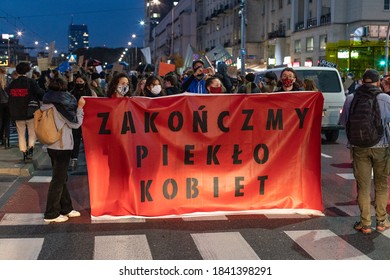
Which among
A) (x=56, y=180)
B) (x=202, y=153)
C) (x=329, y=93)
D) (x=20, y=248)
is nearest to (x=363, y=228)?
(x=202, y=153)

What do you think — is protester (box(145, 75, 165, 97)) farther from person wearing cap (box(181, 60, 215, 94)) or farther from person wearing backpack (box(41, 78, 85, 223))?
person wearing backpack (box(41, 78, 85, 223))

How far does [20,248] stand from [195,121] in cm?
245

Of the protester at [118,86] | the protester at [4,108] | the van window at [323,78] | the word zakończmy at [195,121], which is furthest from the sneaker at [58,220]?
the van window at [323,78]

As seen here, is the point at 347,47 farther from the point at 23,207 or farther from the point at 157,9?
the point at 157,9

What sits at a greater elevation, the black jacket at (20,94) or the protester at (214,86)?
the protester at (214,86)

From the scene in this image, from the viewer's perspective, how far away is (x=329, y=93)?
15750mm

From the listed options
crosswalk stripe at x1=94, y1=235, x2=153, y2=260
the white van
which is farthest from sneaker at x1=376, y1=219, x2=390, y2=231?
the white van

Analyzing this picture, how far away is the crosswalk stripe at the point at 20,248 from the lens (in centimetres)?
571

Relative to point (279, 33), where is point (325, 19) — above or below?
above

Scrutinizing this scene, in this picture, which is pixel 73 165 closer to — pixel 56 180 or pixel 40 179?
pixel 40 179

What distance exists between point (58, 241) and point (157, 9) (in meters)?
171

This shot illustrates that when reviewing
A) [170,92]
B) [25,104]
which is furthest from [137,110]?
[25,104]

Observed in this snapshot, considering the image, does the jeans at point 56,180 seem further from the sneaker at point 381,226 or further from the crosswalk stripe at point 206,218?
the sneaker at point 381,226

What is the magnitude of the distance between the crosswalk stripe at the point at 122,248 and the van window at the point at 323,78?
10.6 m
